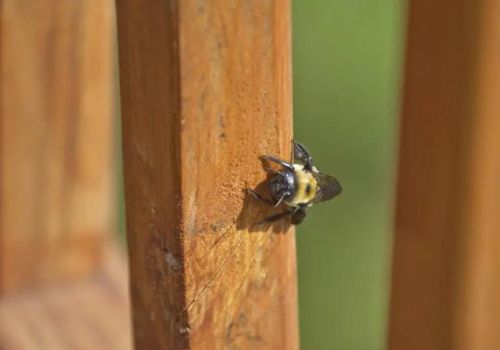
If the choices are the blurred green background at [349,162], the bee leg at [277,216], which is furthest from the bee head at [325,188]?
the blurred green background at [349,162]

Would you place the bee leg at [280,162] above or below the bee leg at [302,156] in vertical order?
above

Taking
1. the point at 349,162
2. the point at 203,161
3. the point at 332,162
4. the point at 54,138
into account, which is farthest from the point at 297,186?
the point at 349,162

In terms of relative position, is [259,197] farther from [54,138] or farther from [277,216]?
[54,138]

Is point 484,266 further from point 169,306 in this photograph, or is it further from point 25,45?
point 25,45

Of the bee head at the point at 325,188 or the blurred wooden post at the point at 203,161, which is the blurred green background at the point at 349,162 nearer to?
the bee head at the point at 325,188

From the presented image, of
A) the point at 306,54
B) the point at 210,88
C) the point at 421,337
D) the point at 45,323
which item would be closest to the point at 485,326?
the point at 421,337
